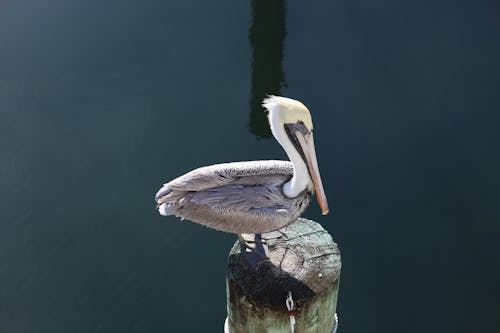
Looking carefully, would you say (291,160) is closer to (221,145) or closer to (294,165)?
(294,165)

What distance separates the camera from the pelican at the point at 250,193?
474cm

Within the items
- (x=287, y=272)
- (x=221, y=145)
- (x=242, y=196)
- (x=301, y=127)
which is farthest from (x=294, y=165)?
(x=221, y=145)

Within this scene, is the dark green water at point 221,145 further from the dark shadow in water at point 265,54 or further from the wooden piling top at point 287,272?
the wooden piling top at point 287,272

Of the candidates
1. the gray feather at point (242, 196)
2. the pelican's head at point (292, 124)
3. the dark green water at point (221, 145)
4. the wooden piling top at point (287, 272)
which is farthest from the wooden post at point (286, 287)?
the dark green water at point (221, 145)

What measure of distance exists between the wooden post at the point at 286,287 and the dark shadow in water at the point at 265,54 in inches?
184

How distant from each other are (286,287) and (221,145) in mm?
4932
